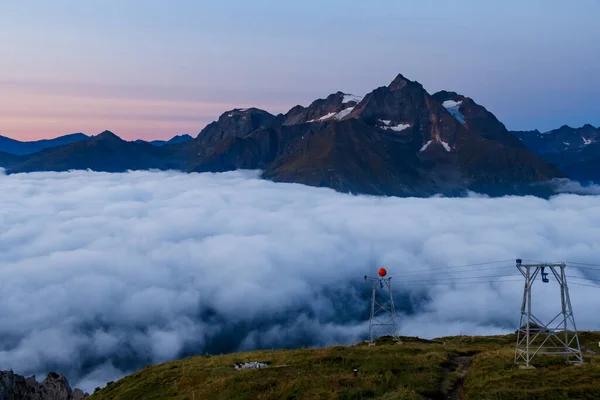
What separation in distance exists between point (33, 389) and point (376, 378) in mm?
78862

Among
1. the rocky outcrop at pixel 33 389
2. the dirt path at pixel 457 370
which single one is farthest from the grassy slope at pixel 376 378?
the rocky outcrop at pixel 33 389

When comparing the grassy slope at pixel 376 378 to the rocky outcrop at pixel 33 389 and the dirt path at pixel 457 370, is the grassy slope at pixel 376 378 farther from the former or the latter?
the rocky outcrop at pixel 33 389

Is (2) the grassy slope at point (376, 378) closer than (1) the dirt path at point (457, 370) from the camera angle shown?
Yes

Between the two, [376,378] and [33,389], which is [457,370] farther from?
[33,389]

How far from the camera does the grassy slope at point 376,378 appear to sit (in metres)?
46.8

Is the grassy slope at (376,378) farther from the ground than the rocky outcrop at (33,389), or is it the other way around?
the grassy slope at (376,378)

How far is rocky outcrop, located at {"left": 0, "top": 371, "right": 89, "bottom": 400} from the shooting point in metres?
95.5

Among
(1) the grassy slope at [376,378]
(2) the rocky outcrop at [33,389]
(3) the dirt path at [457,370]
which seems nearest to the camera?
(1) the grassy slope at [376,378]

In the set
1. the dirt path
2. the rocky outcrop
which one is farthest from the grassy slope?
the rocky outcrop

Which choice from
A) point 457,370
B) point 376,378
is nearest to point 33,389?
point 376,378

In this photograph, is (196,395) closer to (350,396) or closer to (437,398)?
(350,396)

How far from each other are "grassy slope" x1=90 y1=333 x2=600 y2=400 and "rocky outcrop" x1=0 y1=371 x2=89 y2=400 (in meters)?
34.7

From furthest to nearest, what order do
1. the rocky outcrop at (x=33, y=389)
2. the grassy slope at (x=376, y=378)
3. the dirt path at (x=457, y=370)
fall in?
the rocky outcrop at (x=33, y=389)
the dirt path at (x=457, y=370)
the grassy slope at (x=376, y=378)

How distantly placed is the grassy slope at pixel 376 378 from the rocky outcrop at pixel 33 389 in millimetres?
34714
